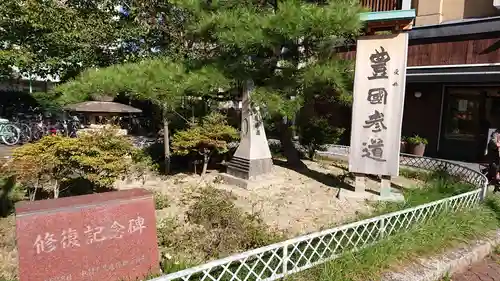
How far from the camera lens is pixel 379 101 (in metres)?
6.03

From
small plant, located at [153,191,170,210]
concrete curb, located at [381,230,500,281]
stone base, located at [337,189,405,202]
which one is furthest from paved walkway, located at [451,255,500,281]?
small plant, located at [153,191,170,210]

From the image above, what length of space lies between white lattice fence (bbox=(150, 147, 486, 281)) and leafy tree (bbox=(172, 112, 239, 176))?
149 inches

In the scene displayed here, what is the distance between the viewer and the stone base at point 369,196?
6.25m

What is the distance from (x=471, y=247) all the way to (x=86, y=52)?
10.5 metres

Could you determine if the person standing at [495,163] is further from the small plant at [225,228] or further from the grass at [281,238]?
the small plant at [225,228]

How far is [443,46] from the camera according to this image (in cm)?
1102

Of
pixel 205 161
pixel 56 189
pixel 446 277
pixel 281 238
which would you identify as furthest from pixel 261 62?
pixel 446 277

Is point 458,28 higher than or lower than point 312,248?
higher

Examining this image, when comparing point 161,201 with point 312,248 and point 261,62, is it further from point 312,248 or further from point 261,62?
point 261,62

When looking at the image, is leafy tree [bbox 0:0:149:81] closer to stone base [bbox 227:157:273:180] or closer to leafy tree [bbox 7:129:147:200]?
stone base [bbox 227:157:273:180]

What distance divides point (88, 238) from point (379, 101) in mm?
4847

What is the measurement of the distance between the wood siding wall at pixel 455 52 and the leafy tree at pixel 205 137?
23.9 ft

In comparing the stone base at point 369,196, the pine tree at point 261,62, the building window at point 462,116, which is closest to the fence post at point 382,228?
the stone base at point 369,196

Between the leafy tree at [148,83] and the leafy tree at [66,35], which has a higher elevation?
the leafy tree at [66,35]
